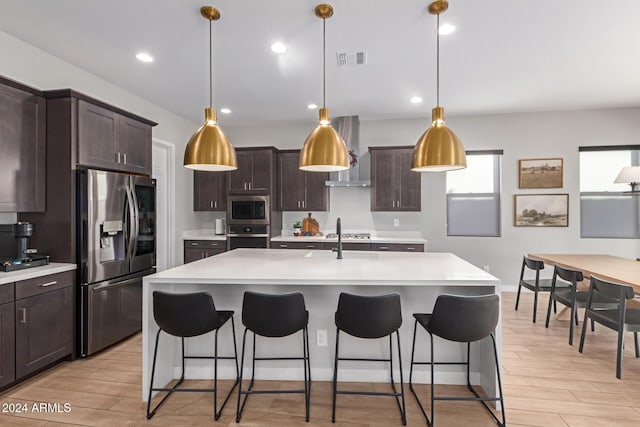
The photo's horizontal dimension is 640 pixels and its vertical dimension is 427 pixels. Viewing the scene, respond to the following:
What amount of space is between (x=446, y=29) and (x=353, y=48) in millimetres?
803

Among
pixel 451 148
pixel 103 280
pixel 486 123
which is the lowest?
pixel 103 280

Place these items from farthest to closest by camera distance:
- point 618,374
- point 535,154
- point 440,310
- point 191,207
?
point 191,207 < point 535,154 < point 618,374 < point 440,310

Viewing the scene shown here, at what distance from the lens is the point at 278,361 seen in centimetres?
257

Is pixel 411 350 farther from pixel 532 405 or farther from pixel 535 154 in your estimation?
pixel 535 154

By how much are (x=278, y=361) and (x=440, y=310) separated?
132cm

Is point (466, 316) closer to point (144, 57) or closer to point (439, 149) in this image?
point (439, 149)

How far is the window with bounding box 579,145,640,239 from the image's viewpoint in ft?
16.3

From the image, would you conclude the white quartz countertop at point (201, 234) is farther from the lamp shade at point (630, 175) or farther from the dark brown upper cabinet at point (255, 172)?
the lamp shade at point (630, 175)

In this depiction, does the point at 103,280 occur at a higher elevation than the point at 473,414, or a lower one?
higher

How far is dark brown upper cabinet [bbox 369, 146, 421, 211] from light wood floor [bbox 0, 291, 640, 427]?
2645 mm

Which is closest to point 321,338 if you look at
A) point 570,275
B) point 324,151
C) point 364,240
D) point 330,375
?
point 330,375

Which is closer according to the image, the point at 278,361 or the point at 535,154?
the point at 278,361

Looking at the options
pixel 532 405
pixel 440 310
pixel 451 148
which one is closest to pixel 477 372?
pixel 532 405

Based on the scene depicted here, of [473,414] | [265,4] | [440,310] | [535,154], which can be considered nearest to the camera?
[440,310]
